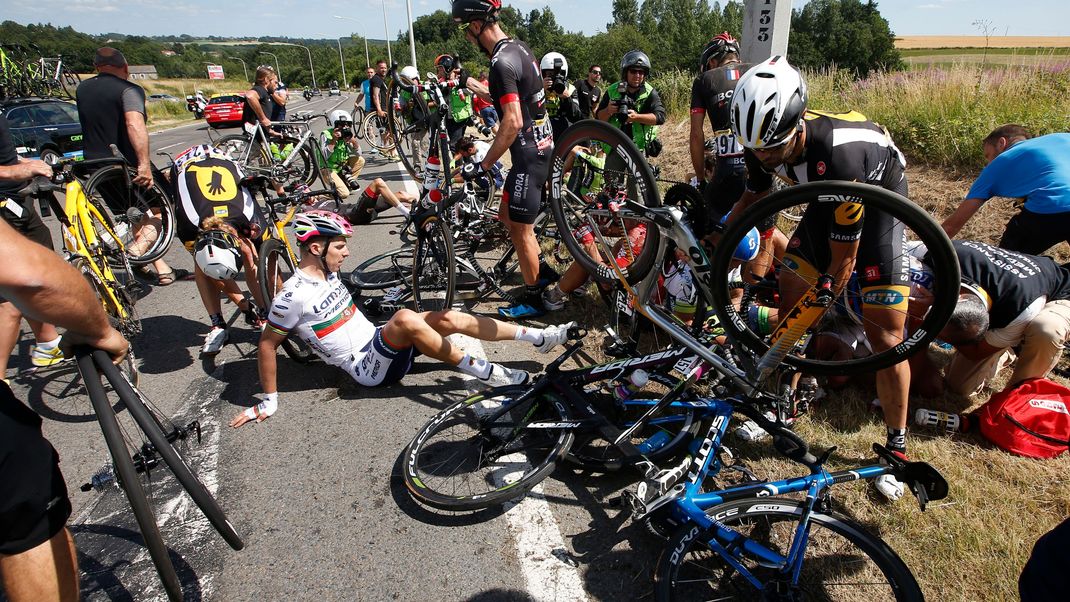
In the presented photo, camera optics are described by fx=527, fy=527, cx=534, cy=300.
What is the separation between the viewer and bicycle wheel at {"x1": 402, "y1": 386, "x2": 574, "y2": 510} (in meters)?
2.69

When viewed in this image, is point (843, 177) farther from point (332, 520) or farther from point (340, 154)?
point (340, 154)

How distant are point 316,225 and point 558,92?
542 cm

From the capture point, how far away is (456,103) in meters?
9.43

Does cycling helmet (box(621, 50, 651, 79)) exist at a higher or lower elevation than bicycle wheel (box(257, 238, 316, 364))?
higher

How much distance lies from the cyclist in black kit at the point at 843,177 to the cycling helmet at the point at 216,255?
3970 mm

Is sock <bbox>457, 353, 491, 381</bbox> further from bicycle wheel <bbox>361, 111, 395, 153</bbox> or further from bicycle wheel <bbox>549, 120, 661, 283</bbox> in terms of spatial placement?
bicycle wheel <bbox>361, 111, 395, 153</bbox>

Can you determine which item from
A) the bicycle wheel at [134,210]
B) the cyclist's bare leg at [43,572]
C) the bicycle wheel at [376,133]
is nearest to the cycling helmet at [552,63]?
the bicycle wheel at [134,210]

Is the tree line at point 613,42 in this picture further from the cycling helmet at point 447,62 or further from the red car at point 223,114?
the cycling helmet at point 447,62

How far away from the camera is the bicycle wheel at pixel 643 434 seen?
2.77 m

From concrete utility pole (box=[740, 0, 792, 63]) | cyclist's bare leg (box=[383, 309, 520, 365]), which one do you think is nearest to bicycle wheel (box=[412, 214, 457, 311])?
cyclist's bare leg (box=[383, 309, 520, 365])

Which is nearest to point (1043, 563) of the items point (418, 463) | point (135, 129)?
point (418, 463)

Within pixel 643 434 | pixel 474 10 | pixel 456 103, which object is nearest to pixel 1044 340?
pixel 643 434

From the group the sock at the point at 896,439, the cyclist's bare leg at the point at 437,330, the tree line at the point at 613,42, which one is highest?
the tree line at the point at 613,42

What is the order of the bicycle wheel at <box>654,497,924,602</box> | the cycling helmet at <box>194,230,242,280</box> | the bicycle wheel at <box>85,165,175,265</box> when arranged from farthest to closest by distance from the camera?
the bicycle wheel at <box>85,165,175,265</box>, the cycling helmet at <box>194,230,242,280</box>, the bicycle wheel at <box>654,497,924,602</box>
